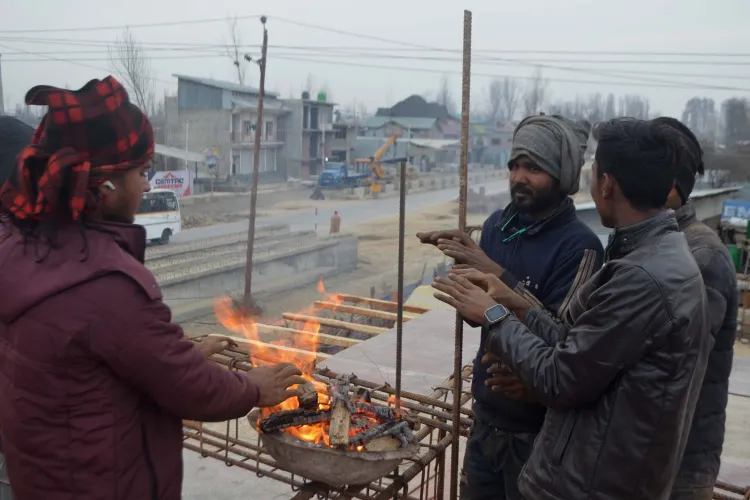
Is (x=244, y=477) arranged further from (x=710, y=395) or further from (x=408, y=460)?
(x=710, y=395)

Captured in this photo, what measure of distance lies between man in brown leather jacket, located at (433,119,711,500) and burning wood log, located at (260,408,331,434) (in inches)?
40.5

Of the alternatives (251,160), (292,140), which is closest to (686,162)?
(251,160)

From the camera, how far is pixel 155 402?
2.07 metres

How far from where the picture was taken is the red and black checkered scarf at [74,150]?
191 cm

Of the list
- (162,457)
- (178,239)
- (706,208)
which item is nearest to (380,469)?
(162,457)

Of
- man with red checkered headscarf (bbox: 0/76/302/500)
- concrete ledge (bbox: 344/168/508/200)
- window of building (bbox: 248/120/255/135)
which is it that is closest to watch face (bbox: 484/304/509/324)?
man with red checkered headscarf (bbox: 0/76/302/500)

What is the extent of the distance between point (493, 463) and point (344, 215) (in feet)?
113

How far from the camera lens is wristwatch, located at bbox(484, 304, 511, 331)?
94.3 inches

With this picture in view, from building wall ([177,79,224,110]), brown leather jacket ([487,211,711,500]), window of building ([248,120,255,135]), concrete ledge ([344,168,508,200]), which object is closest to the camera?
brown leather jacket ([487,211,711,500])

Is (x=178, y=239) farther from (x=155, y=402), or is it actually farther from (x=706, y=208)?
(x=155, y=402)

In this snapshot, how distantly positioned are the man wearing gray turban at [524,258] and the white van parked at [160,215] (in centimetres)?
2304

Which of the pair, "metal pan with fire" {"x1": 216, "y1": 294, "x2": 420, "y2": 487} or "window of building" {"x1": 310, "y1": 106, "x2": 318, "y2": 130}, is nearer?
"metal pan with fire" {"x1": 216, "y1": 294, "x2": 420, "y2": 487}

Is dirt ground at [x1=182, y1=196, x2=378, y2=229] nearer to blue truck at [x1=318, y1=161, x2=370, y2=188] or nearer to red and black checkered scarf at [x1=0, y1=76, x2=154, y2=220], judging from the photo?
blue truck at [x1=318, y1=161, x2=370, y2=188]

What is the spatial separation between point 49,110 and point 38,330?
69 centimetres
